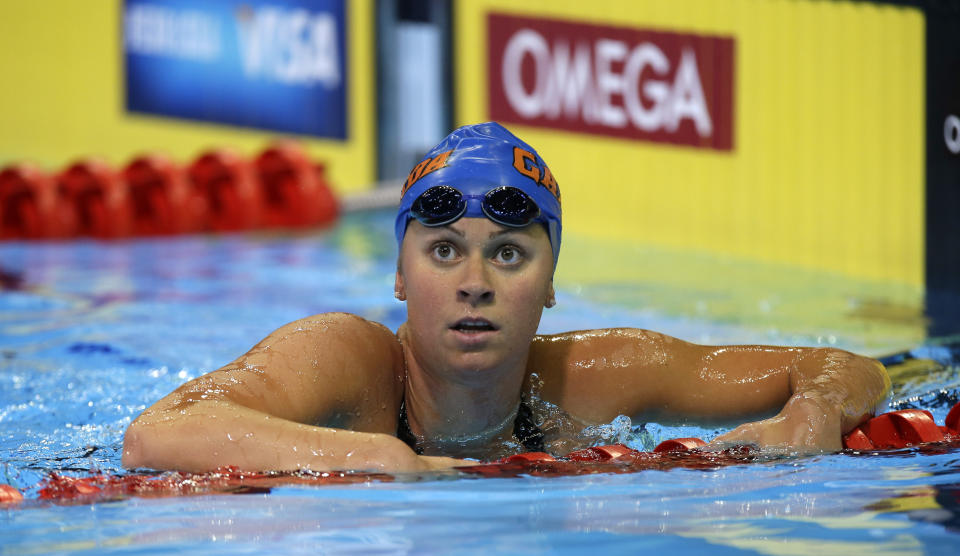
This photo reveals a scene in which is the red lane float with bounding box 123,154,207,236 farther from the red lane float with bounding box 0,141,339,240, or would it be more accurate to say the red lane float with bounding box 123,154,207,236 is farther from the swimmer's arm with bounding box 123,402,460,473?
the swimmer's arm with bounding box 123,402,460,473

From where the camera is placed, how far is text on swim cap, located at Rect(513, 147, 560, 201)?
2.89 m

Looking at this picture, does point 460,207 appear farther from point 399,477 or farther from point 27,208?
point 27,208

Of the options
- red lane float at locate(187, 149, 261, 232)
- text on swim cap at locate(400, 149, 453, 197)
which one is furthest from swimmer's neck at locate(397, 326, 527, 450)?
red lane float at locate(187, 149, 261, 232)

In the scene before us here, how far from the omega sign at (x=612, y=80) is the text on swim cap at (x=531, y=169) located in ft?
14.7

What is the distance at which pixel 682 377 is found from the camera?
317cm

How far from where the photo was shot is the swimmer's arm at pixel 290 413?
8.16 ft

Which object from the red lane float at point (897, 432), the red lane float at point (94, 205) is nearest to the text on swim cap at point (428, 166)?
the red lane float at point (897, 432)

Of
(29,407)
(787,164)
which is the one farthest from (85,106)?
(29,407)

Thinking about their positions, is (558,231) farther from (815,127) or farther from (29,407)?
(815,127)

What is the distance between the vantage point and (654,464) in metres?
2.72

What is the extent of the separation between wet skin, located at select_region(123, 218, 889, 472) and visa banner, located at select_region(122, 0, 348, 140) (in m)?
7.02

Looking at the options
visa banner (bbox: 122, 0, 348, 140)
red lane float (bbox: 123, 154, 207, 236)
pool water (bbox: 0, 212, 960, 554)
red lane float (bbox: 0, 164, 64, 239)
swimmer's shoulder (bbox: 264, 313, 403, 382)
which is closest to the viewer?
pool water (bbox: 0, 212, 960, 554)

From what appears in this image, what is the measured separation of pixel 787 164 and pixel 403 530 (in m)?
5.03

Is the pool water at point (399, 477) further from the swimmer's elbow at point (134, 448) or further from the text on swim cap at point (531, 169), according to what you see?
the text on swim cap at point (531, 169)
